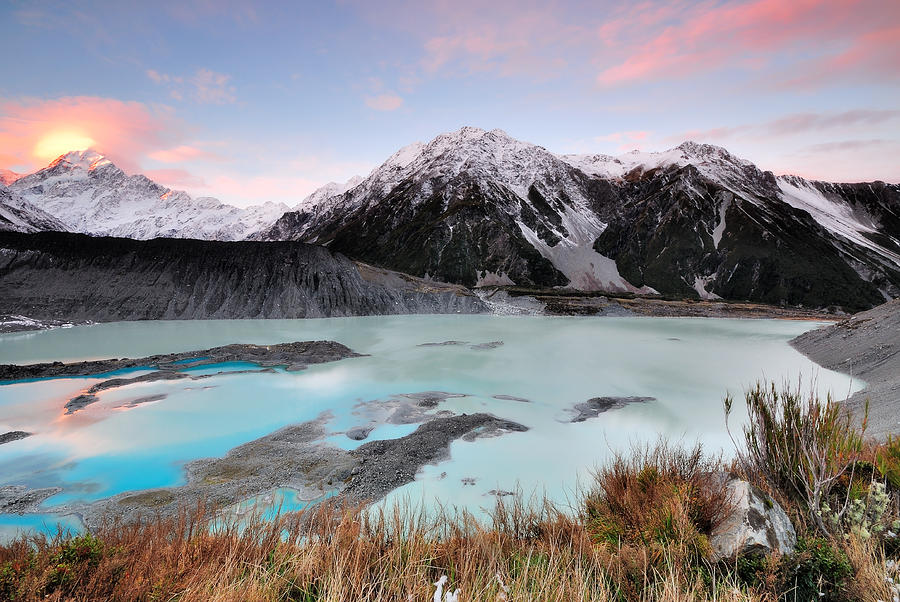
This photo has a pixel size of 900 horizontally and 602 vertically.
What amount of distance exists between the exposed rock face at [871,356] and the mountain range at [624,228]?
86972 mm

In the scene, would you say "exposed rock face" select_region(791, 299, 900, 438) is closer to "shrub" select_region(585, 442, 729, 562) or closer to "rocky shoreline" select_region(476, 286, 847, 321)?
"shrub" select_region(585, 442, 729, 562)

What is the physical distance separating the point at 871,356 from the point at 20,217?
201 metres

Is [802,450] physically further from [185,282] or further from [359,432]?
[185,282]

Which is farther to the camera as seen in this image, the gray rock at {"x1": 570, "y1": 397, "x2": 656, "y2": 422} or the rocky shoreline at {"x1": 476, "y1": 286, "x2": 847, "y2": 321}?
the rocky shoreline at {"x1": 476, "y1": 286, "x2": 847, "y2": 321}

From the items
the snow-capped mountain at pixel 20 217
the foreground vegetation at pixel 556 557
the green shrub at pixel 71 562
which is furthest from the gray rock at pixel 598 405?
the snow-capped mountain at pixel 20 217

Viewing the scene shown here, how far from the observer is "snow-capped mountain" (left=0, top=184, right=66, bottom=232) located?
122156 mm

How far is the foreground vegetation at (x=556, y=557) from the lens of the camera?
3.16 meters

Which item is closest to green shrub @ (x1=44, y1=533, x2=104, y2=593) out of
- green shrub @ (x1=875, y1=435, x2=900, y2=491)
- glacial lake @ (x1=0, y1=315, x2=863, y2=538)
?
glacial lake @ (x1=0, y1=315, x2=863, y2=538)

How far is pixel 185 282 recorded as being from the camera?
53438mm

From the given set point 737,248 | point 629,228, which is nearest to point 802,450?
point 737,248

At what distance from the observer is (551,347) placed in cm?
3322

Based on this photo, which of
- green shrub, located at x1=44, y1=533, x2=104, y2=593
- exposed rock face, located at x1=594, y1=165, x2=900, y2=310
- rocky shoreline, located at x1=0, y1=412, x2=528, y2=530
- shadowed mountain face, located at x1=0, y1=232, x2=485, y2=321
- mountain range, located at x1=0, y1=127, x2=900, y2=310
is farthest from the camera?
mountain range, located at x1=0, y1=127, x2=900, y2=310

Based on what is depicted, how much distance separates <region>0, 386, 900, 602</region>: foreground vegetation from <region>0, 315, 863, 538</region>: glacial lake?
2342mm

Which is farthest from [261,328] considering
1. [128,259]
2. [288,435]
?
[288,435]
